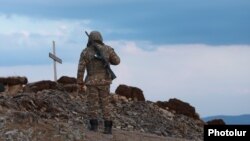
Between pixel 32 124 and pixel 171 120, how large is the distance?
14.4 m

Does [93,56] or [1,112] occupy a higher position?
[93,56]

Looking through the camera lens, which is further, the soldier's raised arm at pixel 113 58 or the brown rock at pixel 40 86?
the brown rock at pixel 40 86

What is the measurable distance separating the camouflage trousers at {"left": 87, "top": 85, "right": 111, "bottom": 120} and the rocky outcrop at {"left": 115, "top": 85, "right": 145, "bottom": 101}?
1510 centimetres

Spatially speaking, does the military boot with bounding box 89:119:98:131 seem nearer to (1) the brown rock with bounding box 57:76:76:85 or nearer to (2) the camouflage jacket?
(2) the camouflage jacket

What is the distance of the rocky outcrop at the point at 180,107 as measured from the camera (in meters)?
35.0

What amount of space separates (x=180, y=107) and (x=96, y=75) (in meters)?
16.0

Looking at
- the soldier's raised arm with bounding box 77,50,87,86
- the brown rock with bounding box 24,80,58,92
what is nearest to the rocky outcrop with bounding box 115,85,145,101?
the brown rock with bounding box 24,80,58,92

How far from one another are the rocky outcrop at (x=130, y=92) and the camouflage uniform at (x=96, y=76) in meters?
15.0

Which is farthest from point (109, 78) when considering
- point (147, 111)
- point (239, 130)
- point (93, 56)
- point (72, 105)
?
point (147, 111)

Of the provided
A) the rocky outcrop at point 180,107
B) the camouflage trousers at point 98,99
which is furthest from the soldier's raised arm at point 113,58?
the rocky outcrop at point 180,107

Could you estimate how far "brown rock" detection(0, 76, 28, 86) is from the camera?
34.1 m

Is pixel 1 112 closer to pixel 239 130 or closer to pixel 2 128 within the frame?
pixel 2 128

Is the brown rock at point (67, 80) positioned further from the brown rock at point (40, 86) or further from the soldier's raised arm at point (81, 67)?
the soldier's raised arm at point (81, 67)

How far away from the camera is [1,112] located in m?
19.5
